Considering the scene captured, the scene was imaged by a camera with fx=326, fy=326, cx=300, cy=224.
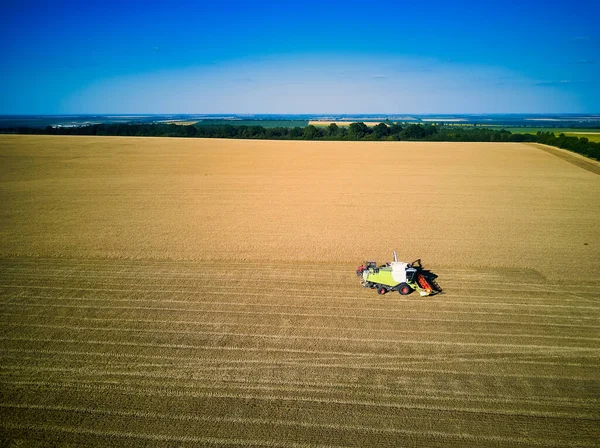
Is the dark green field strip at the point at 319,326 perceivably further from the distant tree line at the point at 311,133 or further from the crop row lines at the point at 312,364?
the distant tree line at the point at 311,133

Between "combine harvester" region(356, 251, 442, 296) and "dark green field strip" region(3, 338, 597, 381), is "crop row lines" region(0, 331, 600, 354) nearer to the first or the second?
"dark green field strip" region(3, 338, 597, 381)

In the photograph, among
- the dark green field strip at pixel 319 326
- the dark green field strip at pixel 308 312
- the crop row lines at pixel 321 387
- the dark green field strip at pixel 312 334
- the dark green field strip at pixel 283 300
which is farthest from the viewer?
the dark green field strip at pixel 283 300

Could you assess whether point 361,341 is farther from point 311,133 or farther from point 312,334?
point 311,133

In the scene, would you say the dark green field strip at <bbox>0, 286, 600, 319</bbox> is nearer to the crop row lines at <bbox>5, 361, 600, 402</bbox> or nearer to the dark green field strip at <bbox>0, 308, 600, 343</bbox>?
the dark green field strip at <bbox>0, 308, 600, 343</bbox>

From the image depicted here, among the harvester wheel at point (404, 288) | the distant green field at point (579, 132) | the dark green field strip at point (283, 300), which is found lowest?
the distant green field at point (579, 132)

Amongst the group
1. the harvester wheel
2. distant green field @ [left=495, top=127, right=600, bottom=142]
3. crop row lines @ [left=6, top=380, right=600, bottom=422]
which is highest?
the harvester wheel

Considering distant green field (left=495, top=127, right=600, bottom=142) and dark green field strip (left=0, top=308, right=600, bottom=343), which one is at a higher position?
dark green field strip (left=0, top=308, right=600, bottom=343)

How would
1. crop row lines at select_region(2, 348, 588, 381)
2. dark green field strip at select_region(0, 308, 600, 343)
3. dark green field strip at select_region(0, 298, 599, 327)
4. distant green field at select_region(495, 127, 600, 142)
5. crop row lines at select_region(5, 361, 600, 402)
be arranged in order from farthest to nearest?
distant green field at select_region(495, 127, 600, 142) → dark green field strip at select_region(0, 298, 599, 327) → dark green field strip at select_region(0, 308, 600, 343) → crop row lines at select_region(2, 348, 588, 381) → crop row lines at select_region(5, 361, 600, 402)

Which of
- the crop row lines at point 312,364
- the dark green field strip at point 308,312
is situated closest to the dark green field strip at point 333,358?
the crop row lines at point 312,364

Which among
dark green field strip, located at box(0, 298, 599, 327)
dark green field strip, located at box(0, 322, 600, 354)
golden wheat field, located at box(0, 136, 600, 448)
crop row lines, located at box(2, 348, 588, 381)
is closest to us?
golden wheat field, located at box(0, 136, 600, 448)

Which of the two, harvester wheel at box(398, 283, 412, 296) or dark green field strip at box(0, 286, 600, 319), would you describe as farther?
harvester wheel at box(398, 283, 412, 296)

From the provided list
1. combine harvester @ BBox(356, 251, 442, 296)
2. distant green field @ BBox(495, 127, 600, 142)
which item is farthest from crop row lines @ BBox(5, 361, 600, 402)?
distant green field @ BBox(495, 127, 600, 142)
